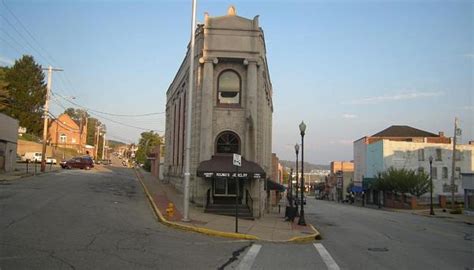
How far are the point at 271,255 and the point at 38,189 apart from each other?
1621 cm

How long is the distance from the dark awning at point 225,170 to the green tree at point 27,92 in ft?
195

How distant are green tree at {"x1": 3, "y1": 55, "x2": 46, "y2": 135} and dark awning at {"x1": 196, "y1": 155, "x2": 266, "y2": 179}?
5930 cm

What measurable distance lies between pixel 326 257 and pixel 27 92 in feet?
241

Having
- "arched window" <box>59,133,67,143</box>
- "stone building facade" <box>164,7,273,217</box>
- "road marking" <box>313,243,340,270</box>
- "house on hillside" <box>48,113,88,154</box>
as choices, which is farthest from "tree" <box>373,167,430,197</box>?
"arched window" <box>59,133,67,143</box>

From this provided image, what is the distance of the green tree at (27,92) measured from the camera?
75812 millimetres

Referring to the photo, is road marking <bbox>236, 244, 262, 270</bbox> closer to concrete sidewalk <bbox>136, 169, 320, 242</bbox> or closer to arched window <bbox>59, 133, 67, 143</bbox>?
concrete sidewalk <bbox>136, 169, 320, 242</bbox>

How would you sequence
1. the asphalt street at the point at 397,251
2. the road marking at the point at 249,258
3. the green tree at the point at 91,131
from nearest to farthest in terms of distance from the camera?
the road marking at the point at 249,258 < the asphalt street at the point at 397,251 < the green tree at the point at 91,131

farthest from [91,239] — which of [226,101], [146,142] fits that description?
[146,142]

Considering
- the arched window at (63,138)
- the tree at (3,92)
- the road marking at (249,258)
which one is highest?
the tree at (3,92)

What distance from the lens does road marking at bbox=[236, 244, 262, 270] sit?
1149 centimetres

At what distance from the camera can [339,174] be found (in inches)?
4254

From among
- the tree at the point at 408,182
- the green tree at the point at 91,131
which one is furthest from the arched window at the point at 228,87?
the green tree at the point at 91,131

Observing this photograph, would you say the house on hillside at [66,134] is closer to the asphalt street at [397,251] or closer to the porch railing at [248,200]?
the porch railing at [248,200]

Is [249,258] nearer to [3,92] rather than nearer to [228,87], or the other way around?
[228,87]
